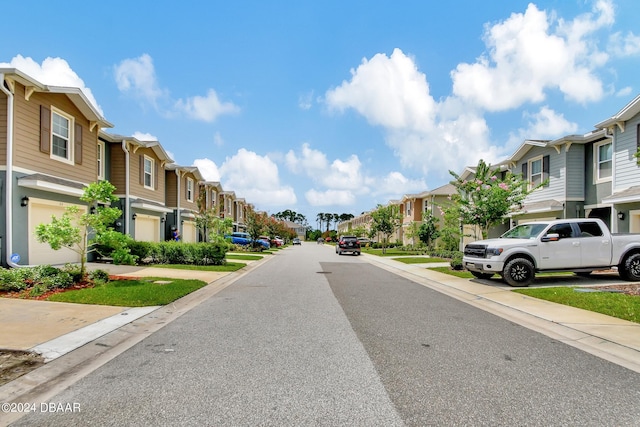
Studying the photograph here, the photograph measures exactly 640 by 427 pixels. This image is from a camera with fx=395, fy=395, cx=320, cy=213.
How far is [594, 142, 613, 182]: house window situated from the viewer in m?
18.0

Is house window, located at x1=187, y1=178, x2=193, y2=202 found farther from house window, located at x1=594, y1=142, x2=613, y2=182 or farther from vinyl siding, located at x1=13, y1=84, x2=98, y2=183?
house window, located at x1=594, y1=142, x2=613, y2=182

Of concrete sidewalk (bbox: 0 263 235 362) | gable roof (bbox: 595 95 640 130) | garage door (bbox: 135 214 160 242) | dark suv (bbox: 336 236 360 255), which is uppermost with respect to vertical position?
gable roof (bbox: 595 95 640 130)

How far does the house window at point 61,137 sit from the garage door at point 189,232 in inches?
549

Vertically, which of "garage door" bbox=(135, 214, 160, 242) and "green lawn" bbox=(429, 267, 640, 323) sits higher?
"garage door" bbox=(135, 214, 160, 242)

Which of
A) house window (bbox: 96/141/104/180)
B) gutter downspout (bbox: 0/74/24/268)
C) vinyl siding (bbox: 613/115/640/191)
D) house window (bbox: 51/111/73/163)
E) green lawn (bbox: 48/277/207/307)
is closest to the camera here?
green lawn (bbox: 48/277/207/307)

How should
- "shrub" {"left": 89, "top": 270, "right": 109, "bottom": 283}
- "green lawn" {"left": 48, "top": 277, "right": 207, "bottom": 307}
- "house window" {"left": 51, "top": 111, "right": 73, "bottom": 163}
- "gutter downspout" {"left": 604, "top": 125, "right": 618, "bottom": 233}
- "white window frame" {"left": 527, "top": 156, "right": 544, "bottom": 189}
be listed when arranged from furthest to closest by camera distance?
"white window frame" {"left": 527, "top": 156, "right": 544, "bottom": 189} < "gutter downspout" {"left": 604, "top": 125, "right": 618, "bottom": 233} < "house window" {"left": 51, "top": 111, "right": 73, "bottom": 163} < "shrub" {"left": 89, "top": 270, "right": 109, "bottom": 283} < "green lawn" {"left": 48, "top": 277, "right": 207, "bottom": 307}

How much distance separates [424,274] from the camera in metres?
17.0

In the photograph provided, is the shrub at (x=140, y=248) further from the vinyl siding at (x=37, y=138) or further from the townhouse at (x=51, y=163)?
the vinyl siding at (x=37, y=138)

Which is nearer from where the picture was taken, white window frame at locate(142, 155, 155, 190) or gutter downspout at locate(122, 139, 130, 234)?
gutter downspout at locate(122, 139, 130, 234)

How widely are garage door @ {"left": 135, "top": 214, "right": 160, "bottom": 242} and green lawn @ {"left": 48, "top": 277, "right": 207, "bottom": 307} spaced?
1082 cm

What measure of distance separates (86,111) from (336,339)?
15.6 m

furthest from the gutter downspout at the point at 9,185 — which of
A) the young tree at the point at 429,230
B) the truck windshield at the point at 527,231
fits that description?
the young tree at the point at 429,230

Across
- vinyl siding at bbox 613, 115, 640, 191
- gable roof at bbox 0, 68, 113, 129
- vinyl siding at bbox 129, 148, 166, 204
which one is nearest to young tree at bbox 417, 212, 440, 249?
vinyl siding at bbox 613, 115, 640, 191

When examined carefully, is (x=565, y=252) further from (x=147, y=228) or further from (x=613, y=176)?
(x=147, y=228)
